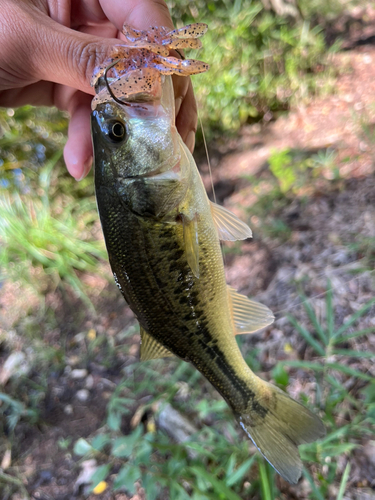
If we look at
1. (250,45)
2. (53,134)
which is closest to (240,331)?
(53,134)

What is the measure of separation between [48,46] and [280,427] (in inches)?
82.8

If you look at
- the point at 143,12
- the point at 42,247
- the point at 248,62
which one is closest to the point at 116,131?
the point at 143,12

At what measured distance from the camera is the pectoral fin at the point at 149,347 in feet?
5.05

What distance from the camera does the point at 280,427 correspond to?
1.52 m

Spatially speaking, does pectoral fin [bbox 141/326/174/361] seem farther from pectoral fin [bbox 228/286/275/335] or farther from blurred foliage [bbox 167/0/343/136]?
blurred foliage [bbox 167/0/343/136]

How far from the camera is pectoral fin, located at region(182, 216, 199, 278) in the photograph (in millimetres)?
1374

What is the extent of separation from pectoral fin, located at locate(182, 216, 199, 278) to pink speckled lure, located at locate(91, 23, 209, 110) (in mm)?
516

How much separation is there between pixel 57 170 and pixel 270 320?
14.3ft

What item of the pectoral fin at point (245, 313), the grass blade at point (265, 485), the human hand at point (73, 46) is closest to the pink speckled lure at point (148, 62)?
the human hand at point (73, 46)

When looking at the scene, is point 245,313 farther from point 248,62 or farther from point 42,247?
point 248,62

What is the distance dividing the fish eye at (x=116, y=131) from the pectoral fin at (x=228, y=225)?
53 centimetres

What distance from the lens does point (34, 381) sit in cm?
353

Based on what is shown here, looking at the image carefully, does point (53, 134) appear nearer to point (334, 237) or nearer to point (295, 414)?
point (334, 237)

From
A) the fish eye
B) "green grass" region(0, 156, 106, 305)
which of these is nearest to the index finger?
the fish eye
